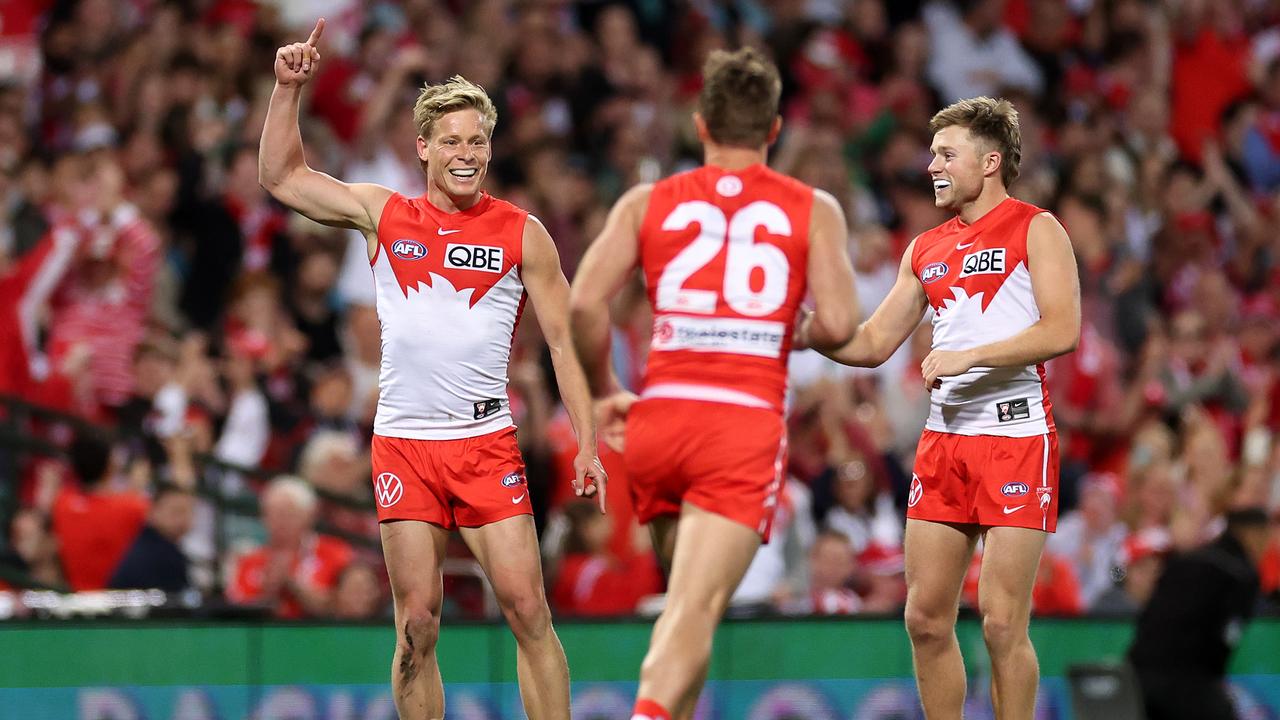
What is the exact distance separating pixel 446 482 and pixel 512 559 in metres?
0.41

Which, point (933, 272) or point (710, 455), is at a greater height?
point (933, 272)

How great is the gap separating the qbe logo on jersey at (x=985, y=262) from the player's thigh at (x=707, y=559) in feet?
5.66

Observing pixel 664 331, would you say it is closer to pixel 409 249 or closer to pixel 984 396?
pixel 409 249

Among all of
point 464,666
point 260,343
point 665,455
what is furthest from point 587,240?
point 665,455

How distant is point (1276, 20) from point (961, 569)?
44.1 ft

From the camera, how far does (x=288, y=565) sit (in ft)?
36.3

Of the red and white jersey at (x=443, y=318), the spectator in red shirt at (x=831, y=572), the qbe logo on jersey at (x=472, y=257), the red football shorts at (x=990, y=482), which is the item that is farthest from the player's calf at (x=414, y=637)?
the spectator in red shirt at (x=831, y=572)

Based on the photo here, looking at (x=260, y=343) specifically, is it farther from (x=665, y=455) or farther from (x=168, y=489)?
(x=665, y=455)

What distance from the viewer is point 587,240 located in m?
13.8

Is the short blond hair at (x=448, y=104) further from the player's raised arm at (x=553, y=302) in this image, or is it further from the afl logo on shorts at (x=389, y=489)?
the afl logo on shorts at (x=389, y=489)

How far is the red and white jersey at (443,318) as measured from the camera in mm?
7426

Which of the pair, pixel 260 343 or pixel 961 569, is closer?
pixel 961 569

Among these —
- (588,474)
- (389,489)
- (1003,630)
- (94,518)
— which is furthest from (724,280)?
(94,518)

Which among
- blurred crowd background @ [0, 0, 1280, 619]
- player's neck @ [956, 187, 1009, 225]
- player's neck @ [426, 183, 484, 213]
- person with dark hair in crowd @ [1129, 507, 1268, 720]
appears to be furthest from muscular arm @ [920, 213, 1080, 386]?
blurred crowd background @ [0, 0, 1280, 619]
